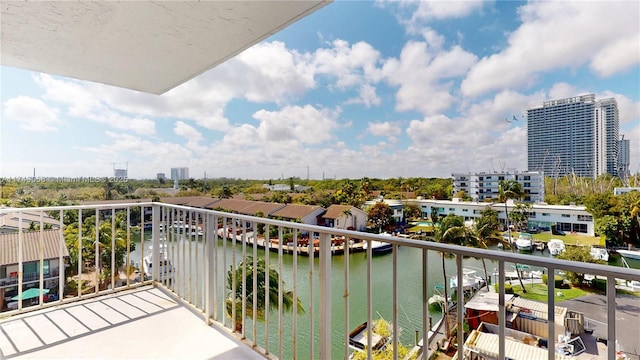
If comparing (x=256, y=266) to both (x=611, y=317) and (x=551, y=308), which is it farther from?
(x=611, y=317)

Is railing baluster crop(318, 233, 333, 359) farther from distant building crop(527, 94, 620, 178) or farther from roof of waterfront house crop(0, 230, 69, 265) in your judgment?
distant building crop(527, 94, 620, 178)

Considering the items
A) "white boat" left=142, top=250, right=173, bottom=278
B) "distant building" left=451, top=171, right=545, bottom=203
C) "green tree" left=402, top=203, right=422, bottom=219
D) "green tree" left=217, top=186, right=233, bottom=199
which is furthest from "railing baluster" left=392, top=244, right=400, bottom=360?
"distant building" left=451, top=171, right=545, bottom=203

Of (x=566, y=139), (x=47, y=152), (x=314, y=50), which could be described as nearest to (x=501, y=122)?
(x=566, y=139)

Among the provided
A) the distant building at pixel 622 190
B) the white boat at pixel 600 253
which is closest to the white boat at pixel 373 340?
the white boat at pixel 600 253

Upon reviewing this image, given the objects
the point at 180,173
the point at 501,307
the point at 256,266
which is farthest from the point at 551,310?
the point at 180,173

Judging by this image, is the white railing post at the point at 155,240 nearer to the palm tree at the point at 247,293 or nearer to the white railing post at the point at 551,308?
the palm tree at the point at 247,293
